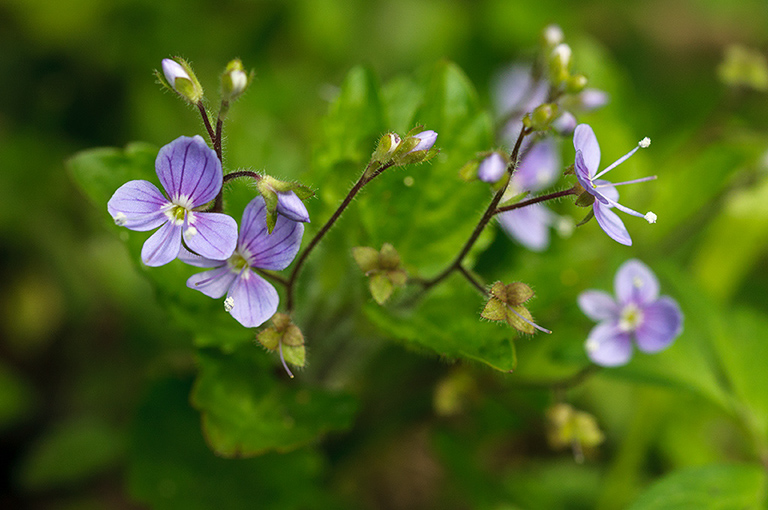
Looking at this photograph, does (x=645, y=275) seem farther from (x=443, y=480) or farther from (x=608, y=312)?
(x=443, y=480)

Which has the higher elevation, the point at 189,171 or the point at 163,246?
the point at 189,171

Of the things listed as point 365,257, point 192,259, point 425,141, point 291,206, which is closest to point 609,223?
point 425,141

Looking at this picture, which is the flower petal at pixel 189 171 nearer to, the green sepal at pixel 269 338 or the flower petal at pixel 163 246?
the flower petal at pixel 163 246

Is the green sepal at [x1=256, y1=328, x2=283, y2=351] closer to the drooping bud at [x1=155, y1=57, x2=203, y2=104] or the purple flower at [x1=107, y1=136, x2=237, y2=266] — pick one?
the purple flower at [x1=107, y1=136, x2=237, y2=266]

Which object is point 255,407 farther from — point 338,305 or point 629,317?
point 629,317

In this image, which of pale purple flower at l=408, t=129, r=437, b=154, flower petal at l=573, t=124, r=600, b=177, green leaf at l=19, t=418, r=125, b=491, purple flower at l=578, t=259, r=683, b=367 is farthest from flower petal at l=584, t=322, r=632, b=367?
green leaf at l=19, t=418, r=125, b=491

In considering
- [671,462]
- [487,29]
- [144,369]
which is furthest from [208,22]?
[671,462]
